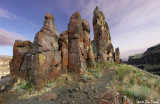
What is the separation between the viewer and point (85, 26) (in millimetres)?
11000

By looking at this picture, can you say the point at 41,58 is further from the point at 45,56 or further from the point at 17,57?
the point at 17,57

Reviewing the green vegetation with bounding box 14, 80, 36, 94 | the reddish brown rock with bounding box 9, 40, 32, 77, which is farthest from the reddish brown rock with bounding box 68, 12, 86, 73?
the reddish brown rock with bounding box 9, 40, 32, 77

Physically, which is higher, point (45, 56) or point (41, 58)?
point (45, 56)

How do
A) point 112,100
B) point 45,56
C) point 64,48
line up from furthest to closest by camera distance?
point 64,48 < point 45,56 < point 112,100

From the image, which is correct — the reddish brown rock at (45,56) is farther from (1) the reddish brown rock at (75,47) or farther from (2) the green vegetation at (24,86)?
(1) the reddish brown rock at (75,47)

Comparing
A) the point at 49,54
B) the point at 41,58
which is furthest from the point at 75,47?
the point at 41,58

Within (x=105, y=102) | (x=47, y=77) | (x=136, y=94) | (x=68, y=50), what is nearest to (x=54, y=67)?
(x=47, y=77)

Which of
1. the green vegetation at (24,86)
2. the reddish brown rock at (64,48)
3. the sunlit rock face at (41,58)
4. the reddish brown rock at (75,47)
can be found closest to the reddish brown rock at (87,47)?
the reddish brown rock at (75,47)

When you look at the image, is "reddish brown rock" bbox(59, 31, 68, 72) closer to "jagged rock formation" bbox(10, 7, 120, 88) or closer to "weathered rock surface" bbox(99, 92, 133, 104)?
"jagged rock formation" bbox(10, 7, 120, 88)

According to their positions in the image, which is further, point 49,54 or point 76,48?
point 76,48

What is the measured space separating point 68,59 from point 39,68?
3.50m

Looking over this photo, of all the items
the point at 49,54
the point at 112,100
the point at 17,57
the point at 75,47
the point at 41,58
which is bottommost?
the point at 112,100

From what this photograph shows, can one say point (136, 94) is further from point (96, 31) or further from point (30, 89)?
point (96, 31)

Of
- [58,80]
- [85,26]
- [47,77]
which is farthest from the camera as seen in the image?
[85,26]
